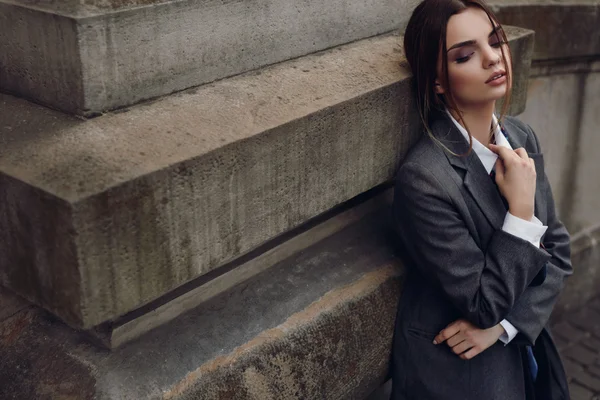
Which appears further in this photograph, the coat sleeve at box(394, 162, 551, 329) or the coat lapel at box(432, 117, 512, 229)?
the coat lapel at box(432, 117, 512, 229)

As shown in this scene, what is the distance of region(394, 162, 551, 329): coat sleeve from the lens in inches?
104

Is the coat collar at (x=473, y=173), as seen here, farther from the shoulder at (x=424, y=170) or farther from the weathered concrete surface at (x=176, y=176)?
the weathered concrete surface at (x=176, y=176)

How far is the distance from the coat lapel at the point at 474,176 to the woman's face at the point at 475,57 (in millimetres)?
147

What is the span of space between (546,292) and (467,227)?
1.42ft

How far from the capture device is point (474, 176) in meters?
2.78

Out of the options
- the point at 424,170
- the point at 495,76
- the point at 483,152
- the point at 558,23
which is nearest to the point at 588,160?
the point at 558,23

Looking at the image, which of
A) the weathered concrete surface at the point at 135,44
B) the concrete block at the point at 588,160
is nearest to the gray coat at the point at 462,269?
the weathered concrete surface at the point at 135,44

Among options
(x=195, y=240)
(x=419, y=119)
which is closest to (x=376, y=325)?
(x=419, y=119)

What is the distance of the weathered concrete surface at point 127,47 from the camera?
2.17m

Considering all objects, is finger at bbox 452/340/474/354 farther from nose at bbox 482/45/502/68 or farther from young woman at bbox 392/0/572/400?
nose at bbox 482/45/502/68

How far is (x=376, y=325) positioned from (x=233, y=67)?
3.17 ft

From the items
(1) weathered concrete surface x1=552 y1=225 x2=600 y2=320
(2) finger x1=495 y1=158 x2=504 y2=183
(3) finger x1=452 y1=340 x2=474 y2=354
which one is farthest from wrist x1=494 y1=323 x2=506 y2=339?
(1) weathered concrete surface x1=552 y1=225 x2=600 y2=320

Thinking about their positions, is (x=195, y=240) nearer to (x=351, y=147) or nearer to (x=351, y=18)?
(x=351, y=147)

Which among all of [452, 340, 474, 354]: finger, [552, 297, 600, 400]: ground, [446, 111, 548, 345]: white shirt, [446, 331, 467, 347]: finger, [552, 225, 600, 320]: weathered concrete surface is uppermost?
[446, 111, 548, 345]: white shirt
